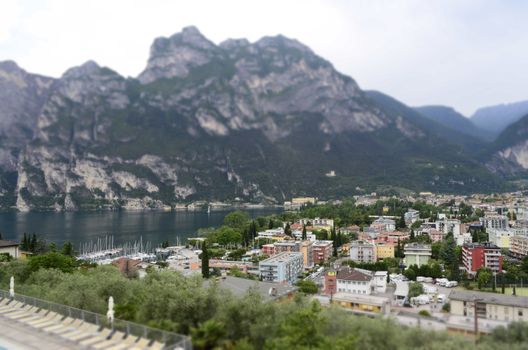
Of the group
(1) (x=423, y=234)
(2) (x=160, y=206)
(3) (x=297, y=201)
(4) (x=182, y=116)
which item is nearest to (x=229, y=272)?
(1) (x=423, y=234)

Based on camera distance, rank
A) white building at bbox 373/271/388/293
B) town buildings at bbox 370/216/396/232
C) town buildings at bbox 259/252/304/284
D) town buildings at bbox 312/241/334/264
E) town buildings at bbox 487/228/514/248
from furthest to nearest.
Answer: town buildings at bbox 370/216/396/232 < town buildings at bbox 487/228/514/248 < town buildings at bbox 312/241/334/264 < town buildings at bbox 259/252/304/284 < white building at bbox 373/271/388/293

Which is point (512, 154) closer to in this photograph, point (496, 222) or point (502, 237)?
point (496, 222)

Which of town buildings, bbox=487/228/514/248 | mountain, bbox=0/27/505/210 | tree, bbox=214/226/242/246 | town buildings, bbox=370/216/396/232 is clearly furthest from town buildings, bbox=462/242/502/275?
mountain, bbox=0/27/505/210

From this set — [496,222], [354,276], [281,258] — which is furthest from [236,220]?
[354,276]

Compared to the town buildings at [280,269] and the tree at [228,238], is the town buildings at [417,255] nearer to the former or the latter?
the town buildings at [280,269]

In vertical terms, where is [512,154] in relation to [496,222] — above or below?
above

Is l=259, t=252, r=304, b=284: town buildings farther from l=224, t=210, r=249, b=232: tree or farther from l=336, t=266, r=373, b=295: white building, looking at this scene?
l=224, t=210, r=249, b=232: tree
